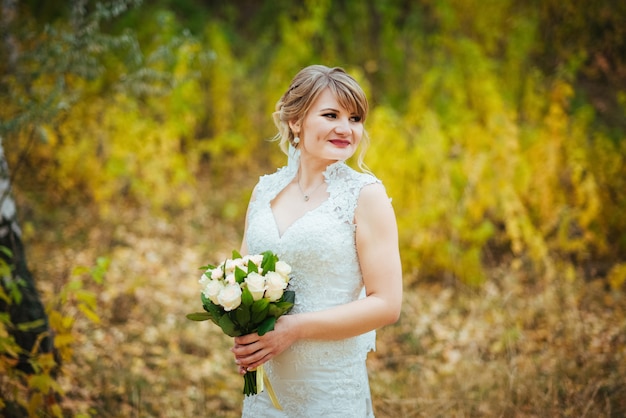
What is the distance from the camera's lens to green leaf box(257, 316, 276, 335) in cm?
184

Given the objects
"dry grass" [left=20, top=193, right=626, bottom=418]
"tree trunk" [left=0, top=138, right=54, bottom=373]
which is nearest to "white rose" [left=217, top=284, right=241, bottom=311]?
"dry grass" [left=20, top=193, right=626, bottom=418]

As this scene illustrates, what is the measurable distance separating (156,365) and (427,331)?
2240 millimetres

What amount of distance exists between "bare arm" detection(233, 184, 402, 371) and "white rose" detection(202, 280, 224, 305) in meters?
0.17

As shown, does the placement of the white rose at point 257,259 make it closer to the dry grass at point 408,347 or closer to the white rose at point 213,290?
the white rose at point 213,290

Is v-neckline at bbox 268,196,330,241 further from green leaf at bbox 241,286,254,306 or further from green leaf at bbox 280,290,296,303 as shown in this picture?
green leaf at bbox 241,286,254,306

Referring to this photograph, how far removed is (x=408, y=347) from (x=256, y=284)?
117 inches

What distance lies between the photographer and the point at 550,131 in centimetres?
560

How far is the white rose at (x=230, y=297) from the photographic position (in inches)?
69.9

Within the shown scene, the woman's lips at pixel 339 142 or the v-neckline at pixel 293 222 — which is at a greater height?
the woman's lips at pixel 339 142

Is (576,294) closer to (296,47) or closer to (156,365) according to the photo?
(156,365)

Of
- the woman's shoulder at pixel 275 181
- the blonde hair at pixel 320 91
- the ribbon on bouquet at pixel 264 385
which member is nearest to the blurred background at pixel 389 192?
the woman's shoulder at pixel 275 181

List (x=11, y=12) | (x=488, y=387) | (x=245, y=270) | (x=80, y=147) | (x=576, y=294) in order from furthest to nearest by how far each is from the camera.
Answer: (x=80, y=147) < (x=11, y=12) < (x=576, y=294) < (x=488, y=387) < (x=245, y=270)

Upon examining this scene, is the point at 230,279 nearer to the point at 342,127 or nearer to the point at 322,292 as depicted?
the point at 322,292

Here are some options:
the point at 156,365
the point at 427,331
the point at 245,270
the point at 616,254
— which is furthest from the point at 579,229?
the point at 245,270
